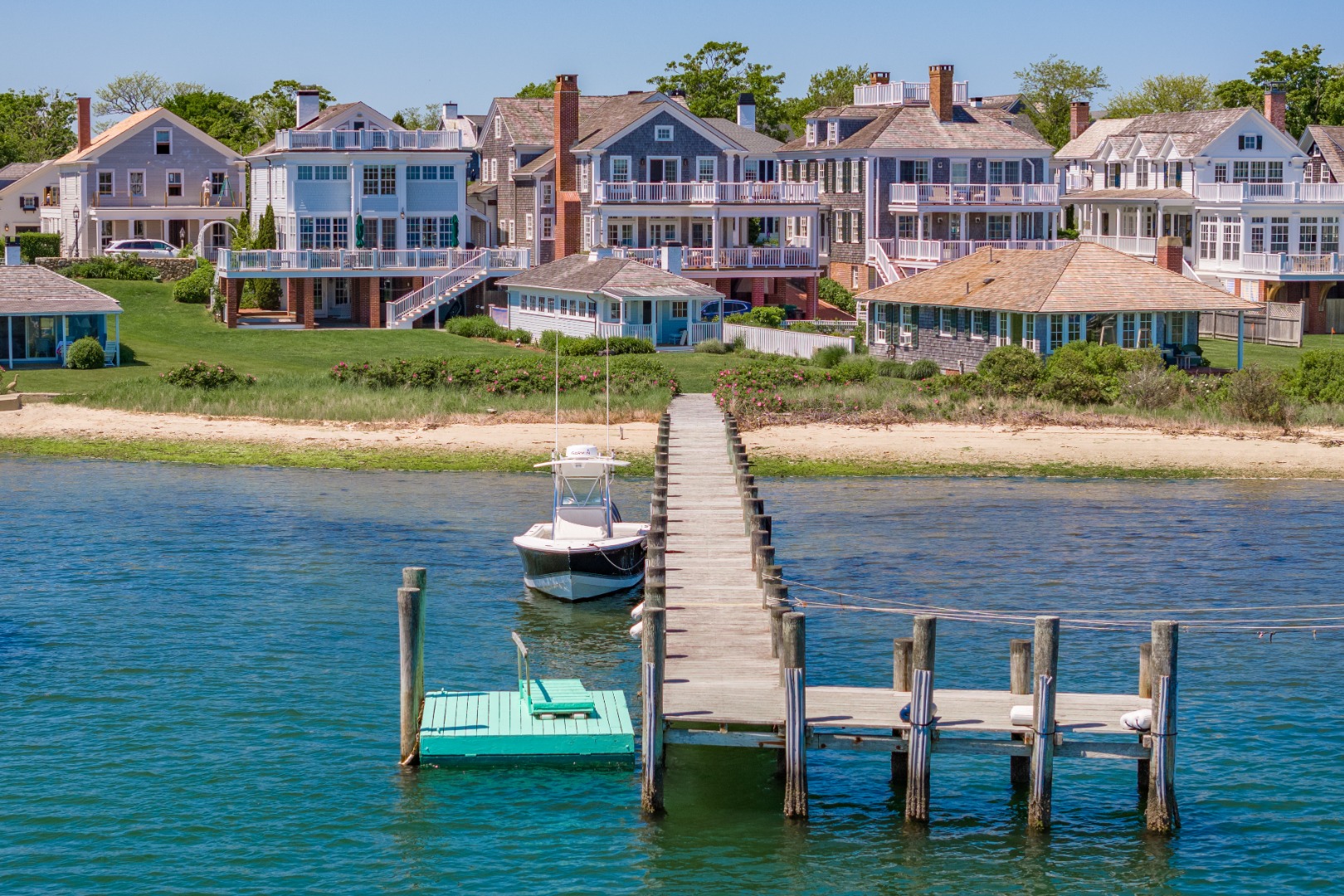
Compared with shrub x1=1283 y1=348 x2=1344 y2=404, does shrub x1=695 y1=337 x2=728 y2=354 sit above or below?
above

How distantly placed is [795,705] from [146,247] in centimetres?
7597

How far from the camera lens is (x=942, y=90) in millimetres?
87938

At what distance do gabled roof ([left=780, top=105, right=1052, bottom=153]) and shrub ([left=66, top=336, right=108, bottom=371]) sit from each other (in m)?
38.5

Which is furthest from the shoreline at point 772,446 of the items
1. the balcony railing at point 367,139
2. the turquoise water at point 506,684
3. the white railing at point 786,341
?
the balcony railing at point 367,139

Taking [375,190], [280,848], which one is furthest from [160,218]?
[280,848]

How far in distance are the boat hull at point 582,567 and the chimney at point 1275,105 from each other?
6361 cm

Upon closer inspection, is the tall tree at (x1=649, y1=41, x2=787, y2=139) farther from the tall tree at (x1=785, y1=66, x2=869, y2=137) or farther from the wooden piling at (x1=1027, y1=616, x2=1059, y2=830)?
the wooden piling at (x1=1027, y1=616, x2=1059, y2=830)

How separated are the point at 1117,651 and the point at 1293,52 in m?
79.1

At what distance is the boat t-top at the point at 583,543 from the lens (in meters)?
34.2

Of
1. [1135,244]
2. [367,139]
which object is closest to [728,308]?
[367,139]

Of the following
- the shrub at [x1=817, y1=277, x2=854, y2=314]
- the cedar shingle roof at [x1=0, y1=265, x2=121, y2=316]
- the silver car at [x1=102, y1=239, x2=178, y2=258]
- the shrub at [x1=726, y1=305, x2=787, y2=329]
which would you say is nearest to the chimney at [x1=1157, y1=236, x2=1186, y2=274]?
the shrub at [x1=726, y1=305, x2=787, y2=329]

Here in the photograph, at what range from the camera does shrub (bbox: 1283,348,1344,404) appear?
55.4 metres

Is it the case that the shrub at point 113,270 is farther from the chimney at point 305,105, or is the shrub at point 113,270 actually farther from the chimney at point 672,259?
the chimney at point 672,259

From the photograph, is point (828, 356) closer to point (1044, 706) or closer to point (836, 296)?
point (836, 296)
